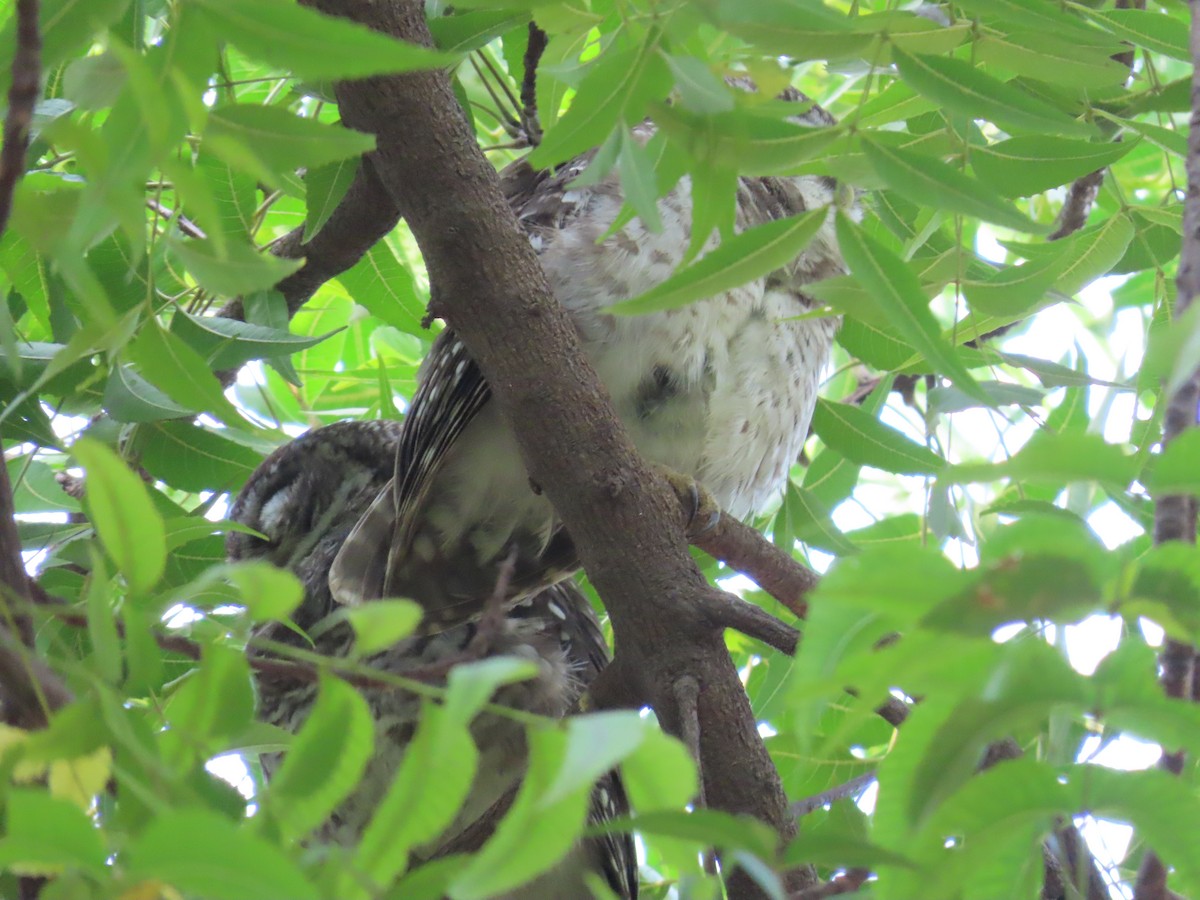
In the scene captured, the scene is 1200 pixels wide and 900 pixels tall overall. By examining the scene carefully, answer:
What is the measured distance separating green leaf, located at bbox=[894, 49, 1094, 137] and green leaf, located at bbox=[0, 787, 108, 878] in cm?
71

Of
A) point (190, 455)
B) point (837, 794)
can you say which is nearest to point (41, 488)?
point (190, 455)

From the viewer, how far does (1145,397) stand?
1.37m

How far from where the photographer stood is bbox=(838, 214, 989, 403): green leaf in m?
0.85

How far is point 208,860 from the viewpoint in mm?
522

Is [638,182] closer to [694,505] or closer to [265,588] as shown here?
[265,588]

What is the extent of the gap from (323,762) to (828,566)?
0.38 metres

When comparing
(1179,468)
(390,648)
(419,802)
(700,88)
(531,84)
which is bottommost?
(390,648)

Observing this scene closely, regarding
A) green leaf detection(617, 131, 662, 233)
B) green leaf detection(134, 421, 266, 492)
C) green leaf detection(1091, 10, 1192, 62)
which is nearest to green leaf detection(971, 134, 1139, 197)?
green leaf detection(1091, 10, 1192, 62)

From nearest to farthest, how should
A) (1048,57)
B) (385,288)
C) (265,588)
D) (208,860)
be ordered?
(208,860) → (265,588) → (1048,57) → (385,288)

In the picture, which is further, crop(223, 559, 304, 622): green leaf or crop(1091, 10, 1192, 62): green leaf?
crop(1091, 10, 1192, 62): green leaf

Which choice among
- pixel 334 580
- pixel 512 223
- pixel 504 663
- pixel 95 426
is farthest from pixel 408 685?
pixel 334 580

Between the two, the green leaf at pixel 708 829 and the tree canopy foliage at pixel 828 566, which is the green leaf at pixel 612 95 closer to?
the tree canopy foliage at pixel 828 566

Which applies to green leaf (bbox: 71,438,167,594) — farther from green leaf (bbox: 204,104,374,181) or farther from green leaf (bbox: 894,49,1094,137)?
green leaf (bbox: 894,49,1094,137)

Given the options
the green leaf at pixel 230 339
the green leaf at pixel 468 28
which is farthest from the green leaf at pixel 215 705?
the green leaf at pixel 468 28
